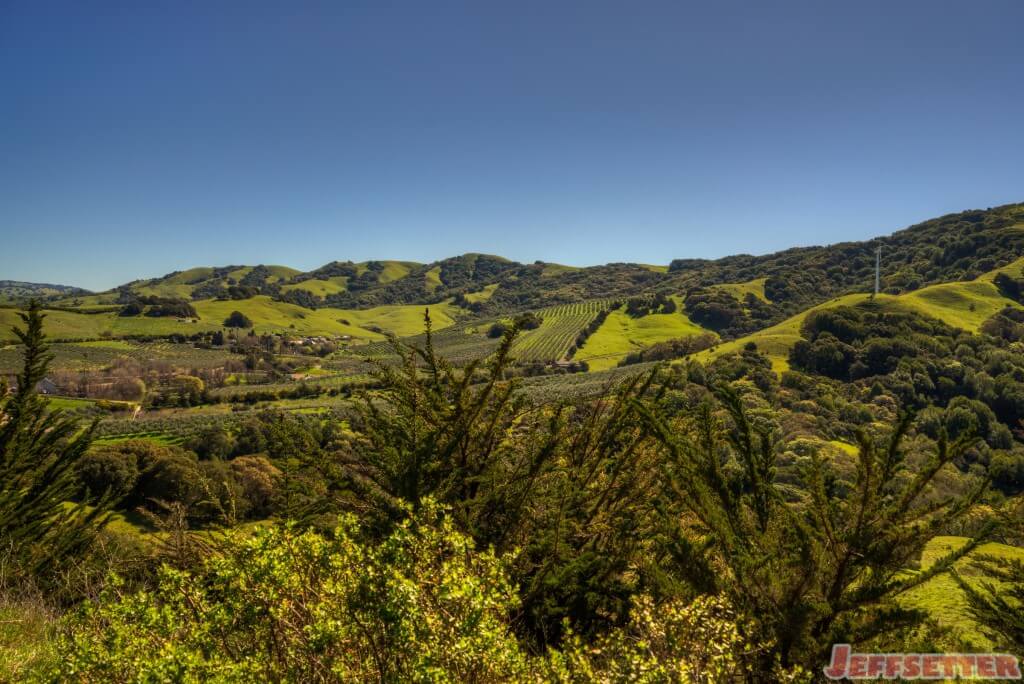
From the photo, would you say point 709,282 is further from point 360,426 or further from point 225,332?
point 360,426

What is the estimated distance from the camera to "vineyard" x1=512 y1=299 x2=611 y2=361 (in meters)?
102

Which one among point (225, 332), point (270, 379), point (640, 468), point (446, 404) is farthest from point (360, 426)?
point (225, 332)

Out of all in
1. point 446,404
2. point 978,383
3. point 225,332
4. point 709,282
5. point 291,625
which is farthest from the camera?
point 709,282

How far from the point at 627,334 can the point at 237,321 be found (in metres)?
120

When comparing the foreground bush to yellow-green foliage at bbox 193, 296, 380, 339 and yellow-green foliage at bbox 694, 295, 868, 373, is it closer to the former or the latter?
yellow-green foliage at bbox 694, 295, 868, 373

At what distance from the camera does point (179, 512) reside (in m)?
5.90

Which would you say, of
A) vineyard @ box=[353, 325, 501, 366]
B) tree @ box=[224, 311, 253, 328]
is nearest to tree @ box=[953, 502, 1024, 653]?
vineyard @ box=[353, 325, 501, 366]

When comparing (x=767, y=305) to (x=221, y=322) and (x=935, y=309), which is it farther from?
(x=221, y=322)

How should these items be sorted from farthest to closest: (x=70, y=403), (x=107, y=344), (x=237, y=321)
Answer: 1. (x=237, y=321)
2. (x=107, y=344)
3. (x=70, y=403)

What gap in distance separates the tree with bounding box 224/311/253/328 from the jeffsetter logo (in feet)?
539

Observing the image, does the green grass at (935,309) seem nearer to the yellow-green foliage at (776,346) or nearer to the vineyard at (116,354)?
the yellow-green foliage at (776,346)

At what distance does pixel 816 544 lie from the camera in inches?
191

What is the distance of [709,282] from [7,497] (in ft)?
665

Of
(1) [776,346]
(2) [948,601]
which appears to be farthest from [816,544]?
(1) [776,346]
